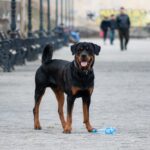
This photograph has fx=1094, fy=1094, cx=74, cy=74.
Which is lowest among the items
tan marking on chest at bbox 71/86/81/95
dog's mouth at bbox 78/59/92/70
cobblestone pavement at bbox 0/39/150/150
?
cobblestone pavement at bbox 0/39/150/150

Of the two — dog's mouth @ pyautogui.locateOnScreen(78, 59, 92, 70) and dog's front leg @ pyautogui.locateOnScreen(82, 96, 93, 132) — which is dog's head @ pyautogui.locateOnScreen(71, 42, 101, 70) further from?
dog's front leg @ pyautogui.locateOnScreen(82, 96, 93, 132)

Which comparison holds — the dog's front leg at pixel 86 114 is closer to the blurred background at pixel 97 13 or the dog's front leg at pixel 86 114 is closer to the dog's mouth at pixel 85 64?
the dog's mouth at pixel 85 64

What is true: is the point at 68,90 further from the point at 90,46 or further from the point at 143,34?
the point at 143,34

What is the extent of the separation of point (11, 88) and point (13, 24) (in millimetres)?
11869

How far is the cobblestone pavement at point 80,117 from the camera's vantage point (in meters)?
12.7

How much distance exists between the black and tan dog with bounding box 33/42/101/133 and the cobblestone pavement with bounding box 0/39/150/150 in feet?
1.05

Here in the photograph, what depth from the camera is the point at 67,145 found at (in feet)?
41.2

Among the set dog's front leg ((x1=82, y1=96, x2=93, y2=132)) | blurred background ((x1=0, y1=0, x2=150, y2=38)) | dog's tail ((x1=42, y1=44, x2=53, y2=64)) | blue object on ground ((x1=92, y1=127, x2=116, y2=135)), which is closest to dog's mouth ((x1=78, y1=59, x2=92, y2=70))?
dog's front leg ((x1=82, y1=96, x2=93, y2=132))

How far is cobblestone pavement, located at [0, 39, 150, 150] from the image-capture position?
1274 centimetres

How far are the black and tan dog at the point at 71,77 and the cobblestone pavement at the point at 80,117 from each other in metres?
0.32

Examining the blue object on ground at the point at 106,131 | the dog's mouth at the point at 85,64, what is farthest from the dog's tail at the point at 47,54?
the blue object on ground at the point at 106,131

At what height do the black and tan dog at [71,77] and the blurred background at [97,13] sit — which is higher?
the black and tan dog at [71,77]

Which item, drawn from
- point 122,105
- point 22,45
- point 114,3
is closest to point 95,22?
point 114,3

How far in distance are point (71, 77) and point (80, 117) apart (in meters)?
2.30
